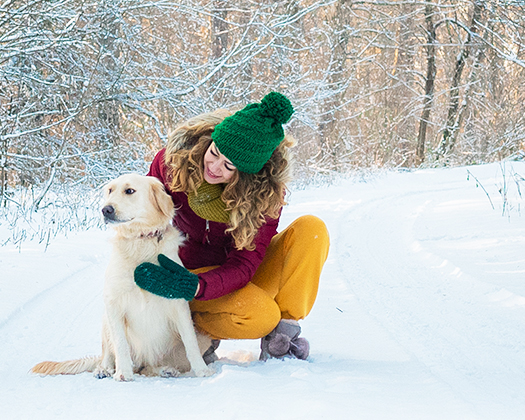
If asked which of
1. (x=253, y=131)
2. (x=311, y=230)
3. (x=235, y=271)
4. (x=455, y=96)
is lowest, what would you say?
(x=235, y=271)

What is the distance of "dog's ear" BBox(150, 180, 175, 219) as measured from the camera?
2.33m

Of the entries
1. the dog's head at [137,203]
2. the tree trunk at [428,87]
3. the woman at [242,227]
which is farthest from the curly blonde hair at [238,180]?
the tree trunk at [428,87]

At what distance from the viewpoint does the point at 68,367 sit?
2.22 m

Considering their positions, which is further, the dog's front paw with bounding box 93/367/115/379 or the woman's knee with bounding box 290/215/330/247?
the woman's knee with bounding box 290/215/330/247

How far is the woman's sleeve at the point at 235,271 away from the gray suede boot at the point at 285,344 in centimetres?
28

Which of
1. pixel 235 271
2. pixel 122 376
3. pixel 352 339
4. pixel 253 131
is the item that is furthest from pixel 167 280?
pixel 352 339

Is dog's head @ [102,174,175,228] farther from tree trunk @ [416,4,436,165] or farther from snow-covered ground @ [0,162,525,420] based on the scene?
tree trunk @ [416,4,436,165]

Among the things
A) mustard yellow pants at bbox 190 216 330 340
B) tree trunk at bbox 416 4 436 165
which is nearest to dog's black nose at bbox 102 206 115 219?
mustard yellow pants at bbox 190 216 330 340

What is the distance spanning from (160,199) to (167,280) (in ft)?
1.32

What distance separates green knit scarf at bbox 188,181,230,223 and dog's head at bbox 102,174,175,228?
0.38ft

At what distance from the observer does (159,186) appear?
93.0 inches

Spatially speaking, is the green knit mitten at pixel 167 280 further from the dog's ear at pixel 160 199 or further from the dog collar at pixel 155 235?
the dog's ear at pixel 160 199

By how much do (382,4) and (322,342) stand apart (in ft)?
54.3

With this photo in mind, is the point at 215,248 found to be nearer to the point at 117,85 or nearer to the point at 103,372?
the point at 103,372
